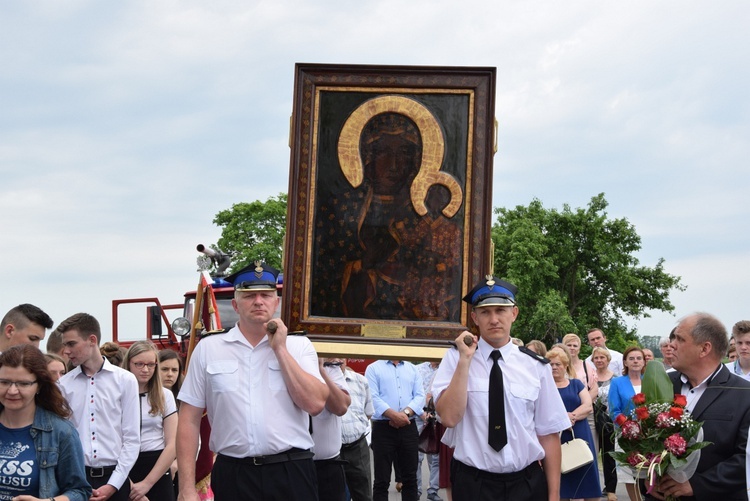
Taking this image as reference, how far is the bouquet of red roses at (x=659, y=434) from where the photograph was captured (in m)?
5.52

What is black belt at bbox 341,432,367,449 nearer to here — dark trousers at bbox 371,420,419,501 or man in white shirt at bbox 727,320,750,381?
dark trousers at bbox 371,420,419,501

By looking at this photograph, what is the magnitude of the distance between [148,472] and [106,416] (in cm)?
111

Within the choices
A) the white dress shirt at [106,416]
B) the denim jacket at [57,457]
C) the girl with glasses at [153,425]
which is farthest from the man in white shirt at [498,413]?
the girl with glasses at [153,425]

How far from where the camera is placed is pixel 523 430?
6129 mm

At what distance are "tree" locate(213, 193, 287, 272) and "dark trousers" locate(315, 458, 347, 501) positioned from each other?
4812 cm

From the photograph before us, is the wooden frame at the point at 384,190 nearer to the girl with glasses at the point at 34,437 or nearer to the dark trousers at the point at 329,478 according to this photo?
the dark trousers at the point at 329,478

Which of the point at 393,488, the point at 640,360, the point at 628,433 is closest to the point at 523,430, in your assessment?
the point at 628,433

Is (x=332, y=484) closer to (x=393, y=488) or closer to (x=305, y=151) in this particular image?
(x=305, y=151)

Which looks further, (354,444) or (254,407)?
(354,444)

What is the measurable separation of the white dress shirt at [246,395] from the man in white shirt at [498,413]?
0.96 m

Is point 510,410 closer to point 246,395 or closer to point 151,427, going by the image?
point 246,395

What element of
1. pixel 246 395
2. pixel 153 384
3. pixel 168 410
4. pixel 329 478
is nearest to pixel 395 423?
pixel 329 478

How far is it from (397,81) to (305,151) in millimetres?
1022

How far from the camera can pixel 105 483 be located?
7266mm
